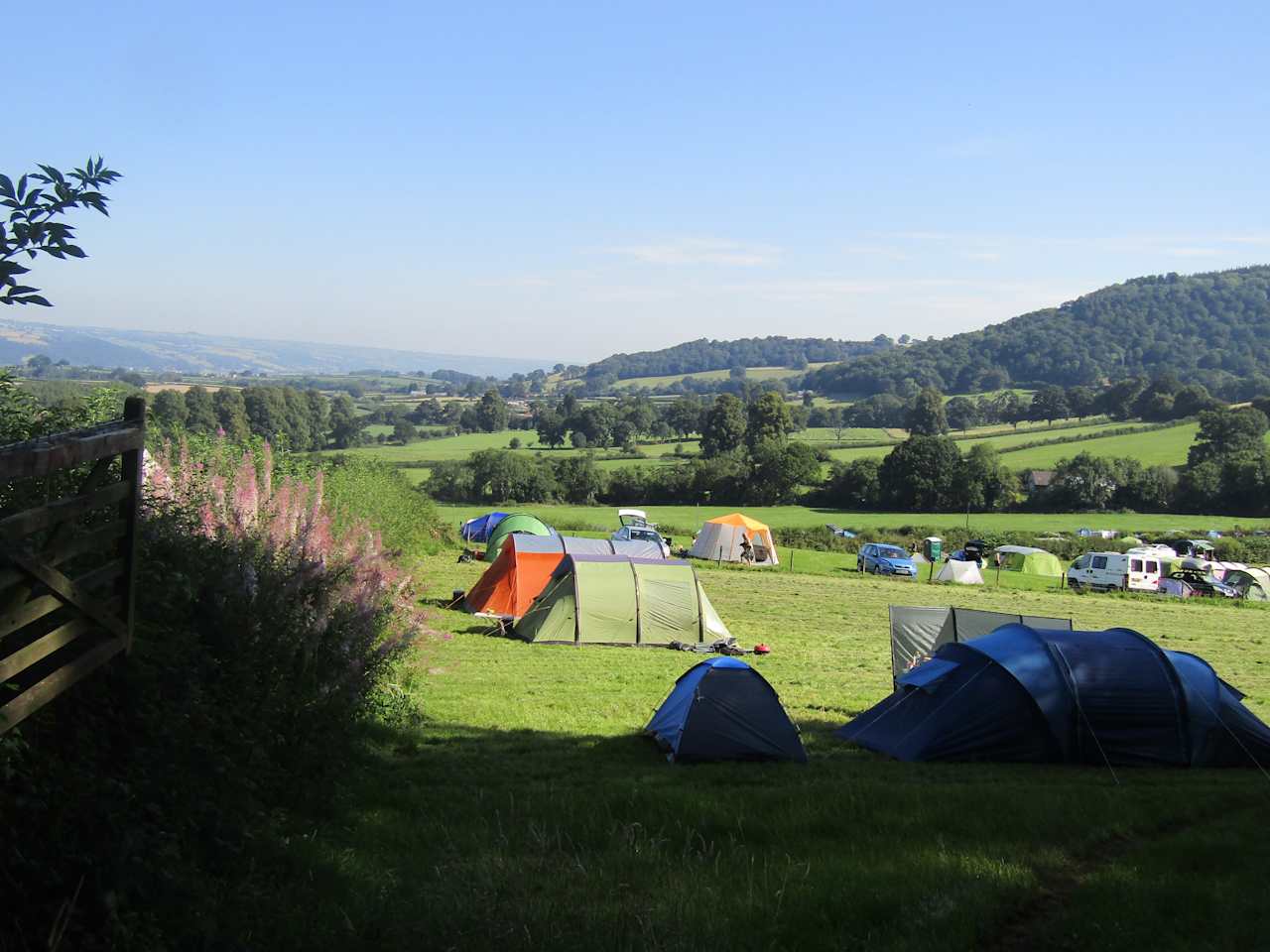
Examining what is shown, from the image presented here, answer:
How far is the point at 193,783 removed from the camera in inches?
213

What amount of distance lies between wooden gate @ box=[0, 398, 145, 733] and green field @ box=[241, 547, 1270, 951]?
5.00ft

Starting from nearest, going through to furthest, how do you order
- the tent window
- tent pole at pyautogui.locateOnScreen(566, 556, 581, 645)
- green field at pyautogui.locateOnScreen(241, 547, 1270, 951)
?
green field at pyautogui.locateOnScreen(241, 547, 1270, 951) → the tent window → tent pole at pyautogui.locateOnScreen(566, 556, 581, 645)

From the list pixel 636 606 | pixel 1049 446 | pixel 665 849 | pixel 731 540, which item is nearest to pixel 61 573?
pixel 665 849

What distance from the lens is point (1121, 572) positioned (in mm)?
38469

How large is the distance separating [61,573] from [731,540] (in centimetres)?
3867

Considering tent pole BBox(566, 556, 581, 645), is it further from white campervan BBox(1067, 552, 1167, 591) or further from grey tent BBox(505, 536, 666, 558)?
white campervan BBox(1067, 552, 1167, 591)

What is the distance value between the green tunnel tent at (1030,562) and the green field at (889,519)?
11.0m

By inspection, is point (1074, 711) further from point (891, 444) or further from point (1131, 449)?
point (891, 444)

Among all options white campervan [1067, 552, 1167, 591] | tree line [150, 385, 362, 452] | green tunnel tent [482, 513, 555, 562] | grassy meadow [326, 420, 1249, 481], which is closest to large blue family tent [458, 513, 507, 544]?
green tunnel tent [482, 513, 555, 562]

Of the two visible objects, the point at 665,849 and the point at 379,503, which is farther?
the point at 379,503

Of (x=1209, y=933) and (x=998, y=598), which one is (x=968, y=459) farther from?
(x=1209, y=933)

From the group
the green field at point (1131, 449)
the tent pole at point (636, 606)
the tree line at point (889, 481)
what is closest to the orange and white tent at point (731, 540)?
the tent pole at point (636, 606)

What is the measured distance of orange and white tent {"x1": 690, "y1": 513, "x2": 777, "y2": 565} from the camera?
4206cm

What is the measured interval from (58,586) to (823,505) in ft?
220
